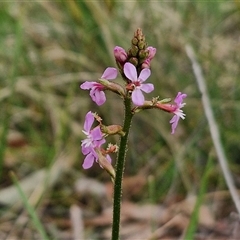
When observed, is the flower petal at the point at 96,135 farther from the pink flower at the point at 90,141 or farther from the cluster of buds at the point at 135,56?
the cluster of buds at the point at 135,56

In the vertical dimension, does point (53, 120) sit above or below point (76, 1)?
below

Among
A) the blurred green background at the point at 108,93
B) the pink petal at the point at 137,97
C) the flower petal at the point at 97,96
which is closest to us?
the pink petal at the point at 137,97

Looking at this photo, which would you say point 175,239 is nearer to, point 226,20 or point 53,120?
point 53,120

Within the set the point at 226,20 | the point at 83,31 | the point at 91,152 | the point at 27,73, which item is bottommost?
the point at 91,152

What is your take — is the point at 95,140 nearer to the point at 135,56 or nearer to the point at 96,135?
the point at 96,135

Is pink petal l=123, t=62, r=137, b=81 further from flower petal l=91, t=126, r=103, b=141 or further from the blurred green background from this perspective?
the blurred green background

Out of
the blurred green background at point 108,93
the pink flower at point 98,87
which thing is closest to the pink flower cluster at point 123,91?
the pink flower at point 98,87

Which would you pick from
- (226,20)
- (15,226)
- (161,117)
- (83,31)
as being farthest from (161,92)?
(15,226)
